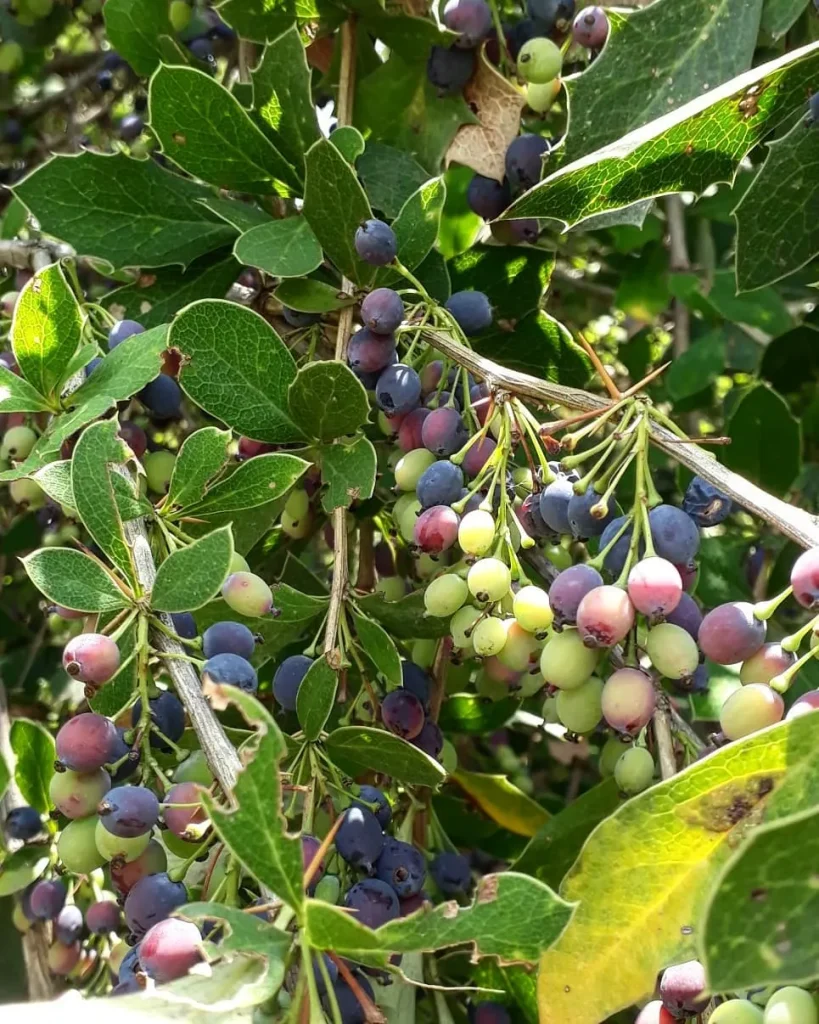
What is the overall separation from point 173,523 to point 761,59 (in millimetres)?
1107

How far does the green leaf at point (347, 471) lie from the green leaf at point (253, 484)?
0.28 feet

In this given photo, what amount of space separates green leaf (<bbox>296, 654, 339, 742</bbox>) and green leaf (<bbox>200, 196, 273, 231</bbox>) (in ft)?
1.69

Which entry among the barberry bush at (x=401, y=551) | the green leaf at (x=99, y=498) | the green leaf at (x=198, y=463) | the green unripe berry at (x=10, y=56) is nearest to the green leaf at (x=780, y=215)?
the barberry bush at (x=401, y=551)

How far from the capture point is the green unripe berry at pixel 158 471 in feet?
3.68

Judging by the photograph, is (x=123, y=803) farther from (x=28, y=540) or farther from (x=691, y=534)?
(x=28, y=540)

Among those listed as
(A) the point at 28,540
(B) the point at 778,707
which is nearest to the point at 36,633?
(A) the point at 28,540

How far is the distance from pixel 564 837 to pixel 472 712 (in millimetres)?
315

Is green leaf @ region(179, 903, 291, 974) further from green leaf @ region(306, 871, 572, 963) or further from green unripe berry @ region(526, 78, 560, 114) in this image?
green unripe berry @ region(526, 78, 560, 114)

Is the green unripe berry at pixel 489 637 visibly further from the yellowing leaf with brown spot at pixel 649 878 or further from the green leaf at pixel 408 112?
the green leaf at pixel 408 112

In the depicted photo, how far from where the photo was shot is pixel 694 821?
25.5 inches

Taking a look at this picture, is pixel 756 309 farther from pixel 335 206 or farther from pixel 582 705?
pixel 582 705

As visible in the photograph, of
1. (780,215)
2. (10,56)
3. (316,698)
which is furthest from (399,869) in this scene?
(10,56)

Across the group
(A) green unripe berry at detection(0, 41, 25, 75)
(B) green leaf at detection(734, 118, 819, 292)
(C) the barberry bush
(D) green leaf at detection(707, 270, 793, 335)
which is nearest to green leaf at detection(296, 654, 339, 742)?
(C) the barberry bush

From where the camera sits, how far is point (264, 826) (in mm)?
587
